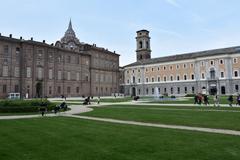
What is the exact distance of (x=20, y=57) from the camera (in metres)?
60.0

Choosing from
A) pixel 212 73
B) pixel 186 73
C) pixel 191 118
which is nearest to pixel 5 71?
pixel 191 118

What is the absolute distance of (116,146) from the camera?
7.97 m

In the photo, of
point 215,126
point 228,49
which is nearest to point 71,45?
point 228,49

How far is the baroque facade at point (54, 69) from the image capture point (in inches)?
2272

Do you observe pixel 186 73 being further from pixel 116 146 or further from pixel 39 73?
pixel 116 146

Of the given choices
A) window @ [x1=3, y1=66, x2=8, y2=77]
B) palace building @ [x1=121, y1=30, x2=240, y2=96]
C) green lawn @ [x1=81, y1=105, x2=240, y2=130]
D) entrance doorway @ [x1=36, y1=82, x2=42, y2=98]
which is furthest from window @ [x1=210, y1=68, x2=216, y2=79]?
window @ [x1=3, y1=66, x2=8, y2=77]

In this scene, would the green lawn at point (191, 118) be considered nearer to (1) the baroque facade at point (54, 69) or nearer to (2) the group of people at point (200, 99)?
(2) the group of people at point (200, 99)

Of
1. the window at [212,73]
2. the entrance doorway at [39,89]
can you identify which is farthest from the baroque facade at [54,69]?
the window at [212,73]

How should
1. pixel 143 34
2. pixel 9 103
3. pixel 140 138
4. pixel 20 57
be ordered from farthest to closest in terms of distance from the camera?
pixel 143 34, pixel 20 57, pixel 9 103, pixel 140 138

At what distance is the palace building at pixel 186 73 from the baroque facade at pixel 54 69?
35.1 ft

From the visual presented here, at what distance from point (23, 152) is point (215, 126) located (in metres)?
9.47

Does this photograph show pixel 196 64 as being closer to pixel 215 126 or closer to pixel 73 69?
pixel 73 69

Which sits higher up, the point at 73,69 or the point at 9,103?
the point at 73,69

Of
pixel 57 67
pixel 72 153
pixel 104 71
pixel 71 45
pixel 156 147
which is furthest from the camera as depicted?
pixel 104 71
